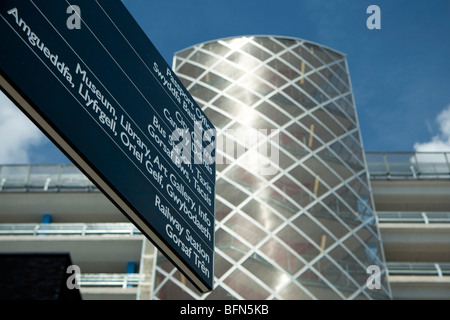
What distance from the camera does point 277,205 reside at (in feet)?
87.4

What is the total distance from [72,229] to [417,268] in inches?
731

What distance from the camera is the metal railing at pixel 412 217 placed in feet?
107

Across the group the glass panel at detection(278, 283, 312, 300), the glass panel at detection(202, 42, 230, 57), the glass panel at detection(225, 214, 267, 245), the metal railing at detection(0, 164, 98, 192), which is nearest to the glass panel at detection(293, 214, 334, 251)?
the glass panel at detection(225, 214, 267, 245)

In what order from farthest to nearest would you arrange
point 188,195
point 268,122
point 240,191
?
1. point 268,122
2. point 240,191
3. point 188,195

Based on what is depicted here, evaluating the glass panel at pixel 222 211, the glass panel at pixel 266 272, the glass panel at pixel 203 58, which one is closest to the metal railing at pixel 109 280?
the glass panel at pixel 222 211

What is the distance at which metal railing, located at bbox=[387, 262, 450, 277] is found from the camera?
30344 mm

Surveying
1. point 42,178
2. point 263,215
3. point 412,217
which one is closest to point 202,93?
point 263,215

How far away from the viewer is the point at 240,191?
27.0 metres

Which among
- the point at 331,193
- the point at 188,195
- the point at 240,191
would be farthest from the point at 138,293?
the point at 188,195

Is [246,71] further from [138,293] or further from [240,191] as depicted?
[138,293]

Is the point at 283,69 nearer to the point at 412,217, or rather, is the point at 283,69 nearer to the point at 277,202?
the point at 277,202

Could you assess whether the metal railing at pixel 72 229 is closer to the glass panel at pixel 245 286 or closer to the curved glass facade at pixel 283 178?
the curved glass facade at pixel 283 178

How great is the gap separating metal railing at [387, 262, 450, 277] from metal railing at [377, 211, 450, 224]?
277 cm
